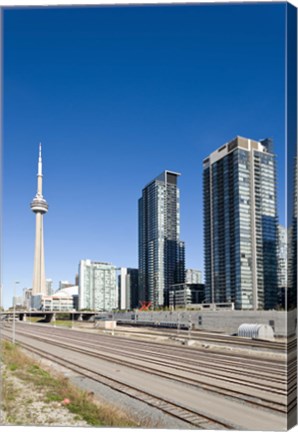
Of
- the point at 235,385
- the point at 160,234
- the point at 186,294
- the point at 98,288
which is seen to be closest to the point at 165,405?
the point at 235,385

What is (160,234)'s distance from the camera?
66.2 feet

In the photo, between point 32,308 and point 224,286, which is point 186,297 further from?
point 32,308

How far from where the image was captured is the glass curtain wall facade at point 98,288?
21420mm

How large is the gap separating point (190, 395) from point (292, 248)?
562 centimetres

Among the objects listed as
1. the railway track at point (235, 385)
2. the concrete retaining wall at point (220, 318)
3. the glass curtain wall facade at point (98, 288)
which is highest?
the glass curtain wall facade at point (98, 288)

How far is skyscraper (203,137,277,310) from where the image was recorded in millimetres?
31688

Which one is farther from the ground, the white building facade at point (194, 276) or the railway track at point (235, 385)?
the white building facade at point (194, 276)

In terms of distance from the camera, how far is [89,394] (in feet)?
39.8

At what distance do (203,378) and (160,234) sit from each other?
7.57 m

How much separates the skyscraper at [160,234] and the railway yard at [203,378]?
4.06 meters

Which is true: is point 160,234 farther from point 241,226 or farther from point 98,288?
point 241,226

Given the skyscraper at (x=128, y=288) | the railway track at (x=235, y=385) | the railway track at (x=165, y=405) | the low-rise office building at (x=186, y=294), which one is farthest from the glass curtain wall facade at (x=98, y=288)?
the railway track at (x=165, y=405)

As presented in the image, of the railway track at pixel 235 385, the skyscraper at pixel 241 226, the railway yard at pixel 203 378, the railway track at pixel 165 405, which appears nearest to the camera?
the railway track at pixel 165 405

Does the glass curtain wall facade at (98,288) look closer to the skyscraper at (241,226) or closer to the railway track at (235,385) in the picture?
the railway track at (235,385)
